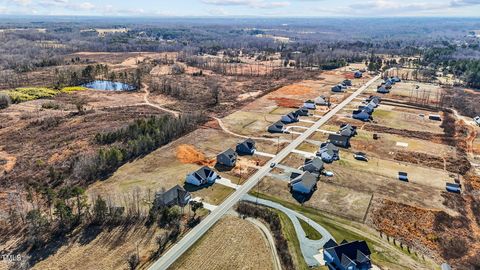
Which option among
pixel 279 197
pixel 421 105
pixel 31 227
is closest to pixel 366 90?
pixel 421 105

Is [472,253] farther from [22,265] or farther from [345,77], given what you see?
[345,77]

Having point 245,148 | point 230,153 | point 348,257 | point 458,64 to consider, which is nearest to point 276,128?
point 245,148

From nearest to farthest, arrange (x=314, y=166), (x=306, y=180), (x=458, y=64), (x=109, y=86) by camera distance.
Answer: (x=306, y=180) < (x=314, y=166) < (x=109, y=86) < (x=458, y=64)

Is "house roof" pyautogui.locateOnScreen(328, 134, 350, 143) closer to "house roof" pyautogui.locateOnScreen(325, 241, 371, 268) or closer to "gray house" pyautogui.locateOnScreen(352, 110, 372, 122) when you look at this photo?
"gray house" pyautogui.locateOnScreen(352, 110, 372, 122)

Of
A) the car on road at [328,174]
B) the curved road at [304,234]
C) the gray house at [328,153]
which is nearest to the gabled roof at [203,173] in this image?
the curved road at [304,234]

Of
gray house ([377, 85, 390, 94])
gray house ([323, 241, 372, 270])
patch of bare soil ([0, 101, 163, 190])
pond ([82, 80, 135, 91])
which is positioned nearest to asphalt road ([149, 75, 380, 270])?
gray house ([323, 241, 372, 270])

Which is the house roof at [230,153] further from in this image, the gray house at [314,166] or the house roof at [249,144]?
the gray house at [314,166]

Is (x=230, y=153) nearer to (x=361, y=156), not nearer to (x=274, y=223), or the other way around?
(x=274, y=223)
